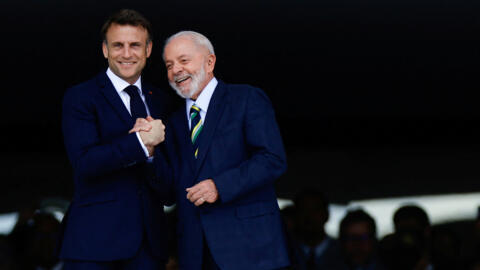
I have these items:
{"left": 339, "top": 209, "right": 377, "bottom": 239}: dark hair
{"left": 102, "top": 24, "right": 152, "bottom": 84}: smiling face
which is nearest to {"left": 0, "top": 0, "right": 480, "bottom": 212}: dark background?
{"left": 339, "top": 209, "right": 377, "bottom": 239}: dark hair

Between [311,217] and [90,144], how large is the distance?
2.14 m

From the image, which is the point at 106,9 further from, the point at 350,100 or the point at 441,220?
the point at 441,220

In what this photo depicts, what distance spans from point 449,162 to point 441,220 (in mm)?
994

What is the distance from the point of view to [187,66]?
1.99m

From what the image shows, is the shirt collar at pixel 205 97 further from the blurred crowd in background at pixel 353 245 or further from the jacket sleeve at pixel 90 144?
the blurred crowd in background at pixel 353 245

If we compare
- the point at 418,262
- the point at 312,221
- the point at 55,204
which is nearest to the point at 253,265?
the point at 418,262

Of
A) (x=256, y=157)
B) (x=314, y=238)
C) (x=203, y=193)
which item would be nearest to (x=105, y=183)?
(x=203, y=193)

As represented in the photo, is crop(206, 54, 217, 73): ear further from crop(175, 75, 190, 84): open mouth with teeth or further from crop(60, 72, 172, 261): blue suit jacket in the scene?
crop(60, 72, 172, 261): blue suit jacket

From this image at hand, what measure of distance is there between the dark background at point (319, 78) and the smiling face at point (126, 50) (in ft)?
7.74

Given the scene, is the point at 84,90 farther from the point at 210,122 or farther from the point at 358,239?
the point at 358,239

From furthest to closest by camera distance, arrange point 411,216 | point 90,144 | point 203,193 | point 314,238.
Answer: point 411,216, point 314,238, point 90,144, point 203,193

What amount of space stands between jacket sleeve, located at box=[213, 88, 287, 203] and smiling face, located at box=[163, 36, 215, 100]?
16 cm

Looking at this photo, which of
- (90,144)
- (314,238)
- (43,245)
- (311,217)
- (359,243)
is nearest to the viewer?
(90,144)

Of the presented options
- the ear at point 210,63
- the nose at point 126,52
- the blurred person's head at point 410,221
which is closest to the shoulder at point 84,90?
the nose at point 126,52
